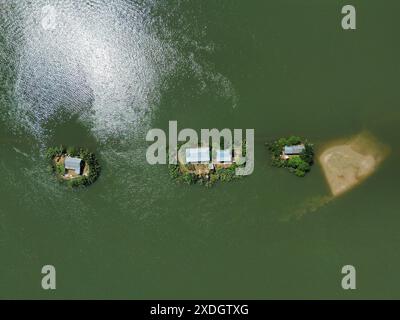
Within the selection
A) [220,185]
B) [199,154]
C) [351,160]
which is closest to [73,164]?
[199,154]

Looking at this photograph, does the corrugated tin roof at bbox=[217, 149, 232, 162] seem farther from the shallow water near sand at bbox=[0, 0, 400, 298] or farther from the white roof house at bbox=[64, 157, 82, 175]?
the white roof house at bbox=[64, 157, 82, 175]

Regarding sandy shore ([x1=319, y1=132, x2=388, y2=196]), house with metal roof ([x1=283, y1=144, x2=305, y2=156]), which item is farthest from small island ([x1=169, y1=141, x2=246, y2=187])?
sandy shore ([x1=319, y1=132, x2=388, y2=196])

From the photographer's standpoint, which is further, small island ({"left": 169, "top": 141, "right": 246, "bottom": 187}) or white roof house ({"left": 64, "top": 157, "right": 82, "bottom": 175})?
small island ({"left": 169, "top": 141, "right": 246, "bottom": 187})

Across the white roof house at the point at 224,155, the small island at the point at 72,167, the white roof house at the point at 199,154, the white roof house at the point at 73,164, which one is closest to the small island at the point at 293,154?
the white roof house at the point at 224,155

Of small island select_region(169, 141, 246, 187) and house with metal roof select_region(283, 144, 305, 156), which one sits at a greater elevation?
house with metal roof select_region(283, 144, 305, 156)

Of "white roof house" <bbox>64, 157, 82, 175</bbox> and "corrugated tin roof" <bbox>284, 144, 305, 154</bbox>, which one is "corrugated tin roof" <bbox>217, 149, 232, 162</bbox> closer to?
"corrugated tin roof" <bbox>284, 144, 305, 154</bbox>

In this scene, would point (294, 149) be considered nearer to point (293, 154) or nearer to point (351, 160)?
point (293, 154)
